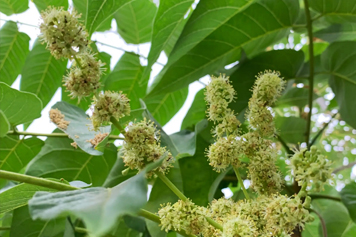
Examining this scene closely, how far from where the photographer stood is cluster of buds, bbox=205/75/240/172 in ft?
2.97

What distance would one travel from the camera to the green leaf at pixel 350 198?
1.17 meters

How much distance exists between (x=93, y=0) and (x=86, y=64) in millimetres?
228

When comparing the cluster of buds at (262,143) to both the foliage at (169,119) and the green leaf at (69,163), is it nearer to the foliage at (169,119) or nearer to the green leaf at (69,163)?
the foliage at (169,119)

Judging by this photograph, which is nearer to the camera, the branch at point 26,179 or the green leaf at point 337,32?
the branch at point 26,179

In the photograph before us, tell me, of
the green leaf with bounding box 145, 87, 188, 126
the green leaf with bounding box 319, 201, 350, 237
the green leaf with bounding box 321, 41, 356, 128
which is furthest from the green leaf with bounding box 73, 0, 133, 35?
the green leaf with bounding box 319, 201, 350, 237

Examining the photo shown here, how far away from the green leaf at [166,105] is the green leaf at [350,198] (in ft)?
2.59

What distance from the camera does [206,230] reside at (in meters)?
0.79

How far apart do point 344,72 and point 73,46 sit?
1097 mm

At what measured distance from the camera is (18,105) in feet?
3.52

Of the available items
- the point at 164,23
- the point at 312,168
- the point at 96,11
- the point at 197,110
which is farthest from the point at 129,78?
the point at 312,168

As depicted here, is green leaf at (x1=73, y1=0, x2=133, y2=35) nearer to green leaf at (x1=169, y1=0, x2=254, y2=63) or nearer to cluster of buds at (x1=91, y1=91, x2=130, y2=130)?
cluster of buds at (x1=91, y1=91, x2=130, y2=130)

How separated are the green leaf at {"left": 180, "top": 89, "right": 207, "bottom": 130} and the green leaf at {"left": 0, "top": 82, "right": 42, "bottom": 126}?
72 centimetres

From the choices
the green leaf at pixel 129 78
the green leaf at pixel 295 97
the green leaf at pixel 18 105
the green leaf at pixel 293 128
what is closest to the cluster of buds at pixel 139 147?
the green leaf at pixel 18 105

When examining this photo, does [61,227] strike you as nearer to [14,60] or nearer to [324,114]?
[14,60]
